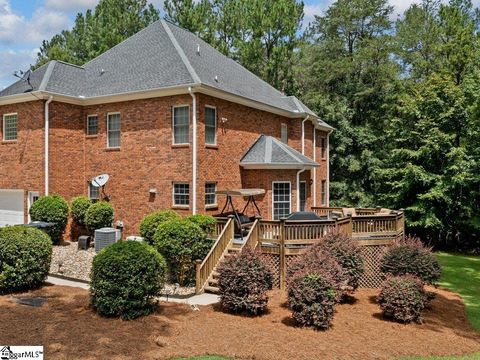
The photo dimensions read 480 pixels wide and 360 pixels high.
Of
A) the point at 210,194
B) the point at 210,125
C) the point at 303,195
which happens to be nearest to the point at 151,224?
the point at 210,194

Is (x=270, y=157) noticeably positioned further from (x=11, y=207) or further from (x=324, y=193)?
(x=11, y=207)

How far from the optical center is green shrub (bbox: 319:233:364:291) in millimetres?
10875

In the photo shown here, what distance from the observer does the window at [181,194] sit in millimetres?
14625

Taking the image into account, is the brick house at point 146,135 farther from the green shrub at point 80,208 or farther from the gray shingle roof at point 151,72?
the green shrub at point 80,208

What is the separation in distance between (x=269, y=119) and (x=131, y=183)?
299 inches

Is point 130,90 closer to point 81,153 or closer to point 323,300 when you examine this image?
point 81,153

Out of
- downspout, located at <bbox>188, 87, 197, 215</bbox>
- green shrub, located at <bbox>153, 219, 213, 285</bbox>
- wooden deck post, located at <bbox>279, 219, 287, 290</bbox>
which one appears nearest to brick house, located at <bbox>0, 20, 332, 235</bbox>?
downspout, located at <bbox>188, 87, 197, 215</bbox>

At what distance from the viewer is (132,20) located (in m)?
32.4

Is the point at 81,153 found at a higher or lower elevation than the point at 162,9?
lower

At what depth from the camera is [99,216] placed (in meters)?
15.4

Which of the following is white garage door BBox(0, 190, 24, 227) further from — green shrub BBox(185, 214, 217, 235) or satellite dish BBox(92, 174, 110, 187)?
green shrub BBox(185, 214, 217, 235)

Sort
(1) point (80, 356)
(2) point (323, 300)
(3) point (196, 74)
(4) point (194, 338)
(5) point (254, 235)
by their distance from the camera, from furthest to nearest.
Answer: (3) point (196, 74) < (5) point (254, 235) < (2) point (323, 300) < (4) point (194, 338) < (1) point (80, 356)

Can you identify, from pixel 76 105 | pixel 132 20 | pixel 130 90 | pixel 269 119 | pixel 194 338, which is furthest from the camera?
pixel 132 20

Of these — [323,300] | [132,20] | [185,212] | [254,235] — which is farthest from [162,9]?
[323,300]
